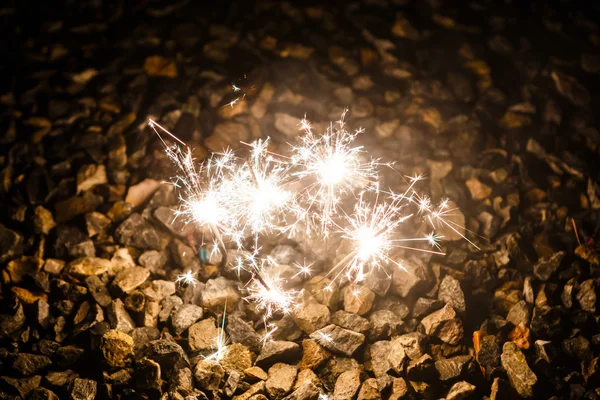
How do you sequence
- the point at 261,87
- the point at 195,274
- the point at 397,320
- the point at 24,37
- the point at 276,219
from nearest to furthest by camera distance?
the point at 397,320 < the point at 195,274 < the point at 276,219 < the point at 261,87 < the point at 24,37

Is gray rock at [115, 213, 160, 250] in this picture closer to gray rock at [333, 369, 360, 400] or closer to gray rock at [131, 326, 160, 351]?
gray rock at [131, 326, 160, 351]

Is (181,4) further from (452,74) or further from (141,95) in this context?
(452,74)

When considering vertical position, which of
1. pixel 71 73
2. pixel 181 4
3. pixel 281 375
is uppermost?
pixel 181 4

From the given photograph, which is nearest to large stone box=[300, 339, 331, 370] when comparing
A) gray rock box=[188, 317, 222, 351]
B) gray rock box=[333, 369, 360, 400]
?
gray rock box=[333, 369, 360, 400]

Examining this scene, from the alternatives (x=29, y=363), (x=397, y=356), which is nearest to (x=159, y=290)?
(x=29, y=363)

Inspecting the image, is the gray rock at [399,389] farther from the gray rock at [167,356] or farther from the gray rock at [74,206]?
the gray rock at [74,206]

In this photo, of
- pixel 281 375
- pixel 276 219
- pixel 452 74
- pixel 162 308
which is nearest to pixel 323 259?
pixel 276 219

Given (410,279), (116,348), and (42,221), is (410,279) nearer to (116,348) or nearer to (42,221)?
(116,348)
